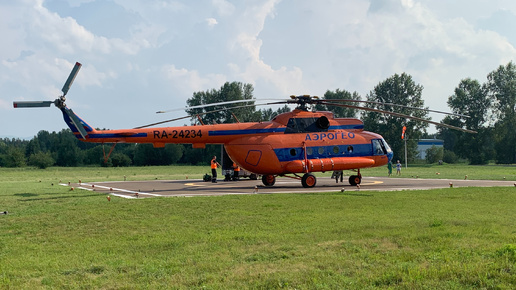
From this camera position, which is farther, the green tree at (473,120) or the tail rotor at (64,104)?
the green tree at (473,120)

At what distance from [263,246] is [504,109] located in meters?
97.7

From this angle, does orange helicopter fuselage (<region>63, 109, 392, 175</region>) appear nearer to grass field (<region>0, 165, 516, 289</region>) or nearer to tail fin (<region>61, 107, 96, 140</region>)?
tail fin (<region>61, 107, 96, 140</region>)

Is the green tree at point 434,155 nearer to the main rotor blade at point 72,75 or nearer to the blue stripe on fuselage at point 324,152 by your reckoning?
the blue stripe on fuselage at point 324,152

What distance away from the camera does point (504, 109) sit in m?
92.6

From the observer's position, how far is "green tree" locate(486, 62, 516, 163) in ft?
298

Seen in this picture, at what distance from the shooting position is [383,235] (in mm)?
10258

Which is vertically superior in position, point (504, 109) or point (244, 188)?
point (504, 109)

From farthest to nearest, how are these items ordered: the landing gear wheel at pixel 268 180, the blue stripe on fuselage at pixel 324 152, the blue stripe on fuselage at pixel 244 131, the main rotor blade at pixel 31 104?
1. the landing gear wheel at pixel 268 180
2. the blue stripe on fuselage at pixel 324 152
3. the blue stripe on fuselage at pixel 244 131
4. the main rotor blade at pixel 31 104

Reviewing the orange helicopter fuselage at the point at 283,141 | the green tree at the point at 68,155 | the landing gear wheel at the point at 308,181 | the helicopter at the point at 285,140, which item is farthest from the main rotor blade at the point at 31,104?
the green tree at the point at 68,155

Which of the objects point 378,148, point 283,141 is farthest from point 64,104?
point 378,148

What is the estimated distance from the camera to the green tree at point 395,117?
8856 cm

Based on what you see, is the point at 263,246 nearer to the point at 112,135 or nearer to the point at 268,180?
the point at 112,135

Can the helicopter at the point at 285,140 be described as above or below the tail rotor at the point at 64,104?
below

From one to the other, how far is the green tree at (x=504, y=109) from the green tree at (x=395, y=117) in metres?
14.6
